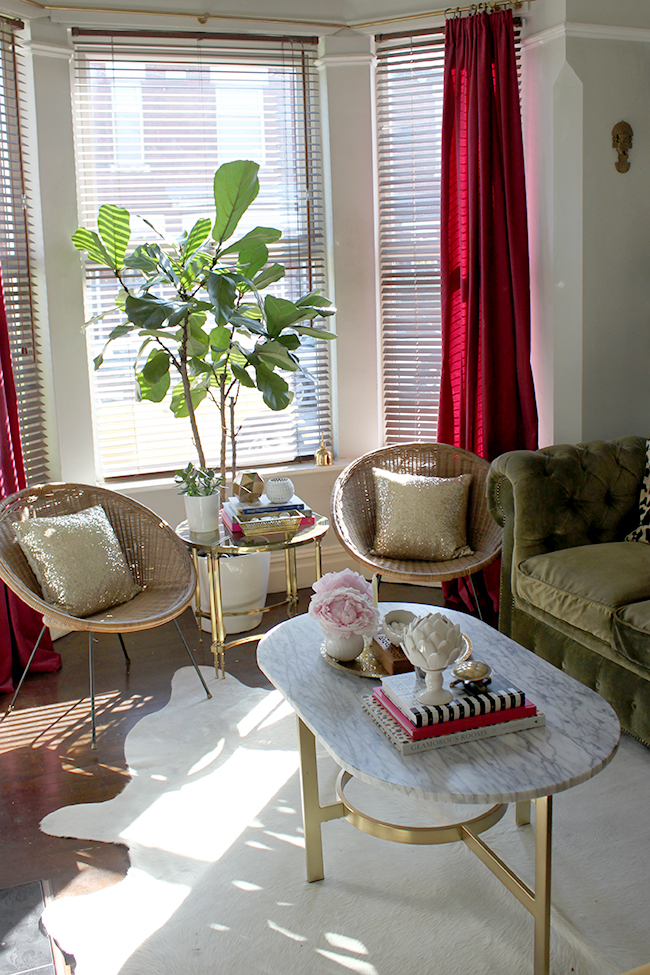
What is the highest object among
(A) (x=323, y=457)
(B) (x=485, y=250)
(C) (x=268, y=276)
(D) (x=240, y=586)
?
(B) (x=485, y=250)

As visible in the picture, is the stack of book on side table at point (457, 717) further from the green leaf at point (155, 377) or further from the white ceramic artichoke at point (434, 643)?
the green leaf at point (155, 377)

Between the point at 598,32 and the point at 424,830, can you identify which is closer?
the point at 424,830

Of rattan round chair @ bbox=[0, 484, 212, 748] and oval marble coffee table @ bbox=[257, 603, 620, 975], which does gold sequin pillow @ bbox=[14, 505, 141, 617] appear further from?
oval marble coffee table @ bbox=[257, 603, 620, 975]

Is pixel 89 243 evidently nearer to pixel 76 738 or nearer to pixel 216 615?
pixel 216 615

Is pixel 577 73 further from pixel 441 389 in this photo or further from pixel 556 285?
pixel 441 389

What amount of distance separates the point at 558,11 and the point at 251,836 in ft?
11.3

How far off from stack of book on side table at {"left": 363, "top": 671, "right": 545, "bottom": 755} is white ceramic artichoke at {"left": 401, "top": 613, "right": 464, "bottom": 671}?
0.09 metres

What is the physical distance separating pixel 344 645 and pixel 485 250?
7.34ft

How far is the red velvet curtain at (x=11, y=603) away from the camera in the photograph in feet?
11.1

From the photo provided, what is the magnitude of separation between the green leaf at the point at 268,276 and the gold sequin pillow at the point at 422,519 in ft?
3.24

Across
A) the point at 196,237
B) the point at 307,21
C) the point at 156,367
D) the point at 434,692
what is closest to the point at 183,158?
the point at 196,237

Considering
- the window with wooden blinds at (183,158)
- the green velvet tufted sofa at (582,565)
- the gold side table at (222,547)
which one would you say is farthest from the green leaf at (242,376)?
the green velvet tufted sofa at (582,565)

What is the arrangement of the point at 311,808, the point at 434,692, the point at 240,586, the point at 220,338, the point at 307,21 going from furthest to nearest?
the point at 307,21 < the point at 240,586 < the point at 220,338 < the point at 311,808 < the point at 434,692

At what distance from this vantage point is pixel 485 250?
12.4ft
